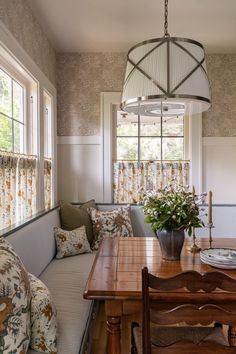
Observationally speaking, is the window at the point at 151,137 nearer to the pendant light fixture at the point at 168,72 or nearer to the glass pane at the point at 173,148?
the glass pane at the point at 173,148

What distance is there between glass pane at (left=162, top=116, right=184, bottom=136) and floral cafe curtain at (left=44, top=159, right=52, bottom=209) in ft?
4.79

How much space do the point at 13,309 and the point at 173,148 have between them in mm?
3054

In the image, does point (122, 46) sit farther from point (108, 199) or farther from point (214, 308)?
point (214, 308)


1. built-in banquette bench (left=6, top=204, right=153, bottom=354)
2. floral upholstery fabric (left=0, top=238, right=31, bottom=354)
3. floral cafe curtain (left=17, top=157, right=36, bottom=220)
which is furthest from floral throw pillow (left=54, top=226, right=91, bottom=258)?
floral upholstery fabric (left=0, top=238, right=31, bottom=354)

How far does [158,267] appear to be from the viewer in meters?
1.79

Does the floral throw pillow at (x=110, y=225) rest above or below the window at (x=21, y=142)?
below

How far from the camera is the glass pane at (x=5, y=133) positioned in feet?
7.89

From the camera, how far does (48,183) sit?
11.5 feet

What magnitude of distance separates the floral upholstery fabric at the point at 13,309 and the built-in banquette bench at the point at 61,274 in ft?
0.69

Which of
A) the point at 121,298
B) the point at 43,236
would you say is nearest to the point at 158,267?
the point at 121,298

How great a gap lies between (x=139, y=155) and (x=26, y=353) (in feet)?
9.36

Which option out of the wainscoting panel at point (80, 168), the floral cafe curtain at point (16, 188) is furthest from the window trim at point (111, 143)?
the floral cafe curtain at point (16, 188)

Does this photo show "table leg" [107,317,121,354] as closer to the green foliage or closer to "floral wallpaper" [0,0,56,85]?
the green foliage

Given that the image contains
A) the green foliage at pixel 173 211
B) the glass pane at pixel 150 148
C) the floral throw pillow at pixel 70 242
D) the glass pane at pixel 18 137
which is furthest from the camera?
the glass pane at pixel 150 148
